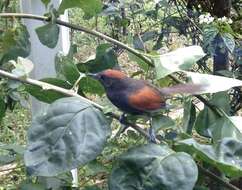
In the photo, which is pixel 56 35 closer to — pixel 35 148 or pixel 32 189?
pixel 32 189

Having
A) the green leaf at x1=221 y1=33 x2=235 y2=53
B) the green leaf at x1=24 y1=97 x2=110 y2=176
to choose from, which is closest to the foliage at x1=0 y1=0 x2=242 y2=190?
the green leaf at x1=24 y1=97 x2=110 y2=176

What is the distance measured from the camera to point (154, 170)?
0.63 metres

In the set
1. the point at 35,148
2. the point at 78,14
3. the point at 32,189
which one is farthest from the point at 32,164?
the point at 78,14

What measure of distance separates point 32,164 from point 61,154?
3 cm

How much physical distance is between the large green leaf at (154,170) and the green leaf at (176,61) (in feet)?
0.36

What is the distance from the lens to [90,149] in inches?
25.2

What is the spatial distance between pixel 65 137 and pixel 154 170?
110mm

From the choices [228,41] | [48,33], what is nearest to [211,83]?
[48,33]

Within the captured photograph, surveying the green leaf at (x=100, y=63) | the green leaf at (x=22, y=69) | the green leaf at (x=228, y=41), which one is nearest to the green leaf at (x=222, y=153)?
the green leaf at (x=22, y=69)

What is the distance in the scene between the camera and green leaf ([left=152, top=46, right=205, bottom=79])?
72cm

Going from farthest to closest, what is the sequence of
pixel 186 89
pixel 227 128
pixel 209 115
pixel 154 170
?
pixel 209 115 → pixel 227 128 → pixel 186 89 → pixel 154 170

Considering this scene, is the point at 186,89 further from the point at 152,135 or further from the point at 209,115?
the point at 209,115

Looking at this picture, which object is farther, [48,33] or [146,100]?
[48,33]

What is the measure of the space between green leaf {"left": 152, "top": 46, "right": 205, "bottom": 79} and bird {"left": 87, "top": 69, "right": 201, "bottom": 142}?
3cm
